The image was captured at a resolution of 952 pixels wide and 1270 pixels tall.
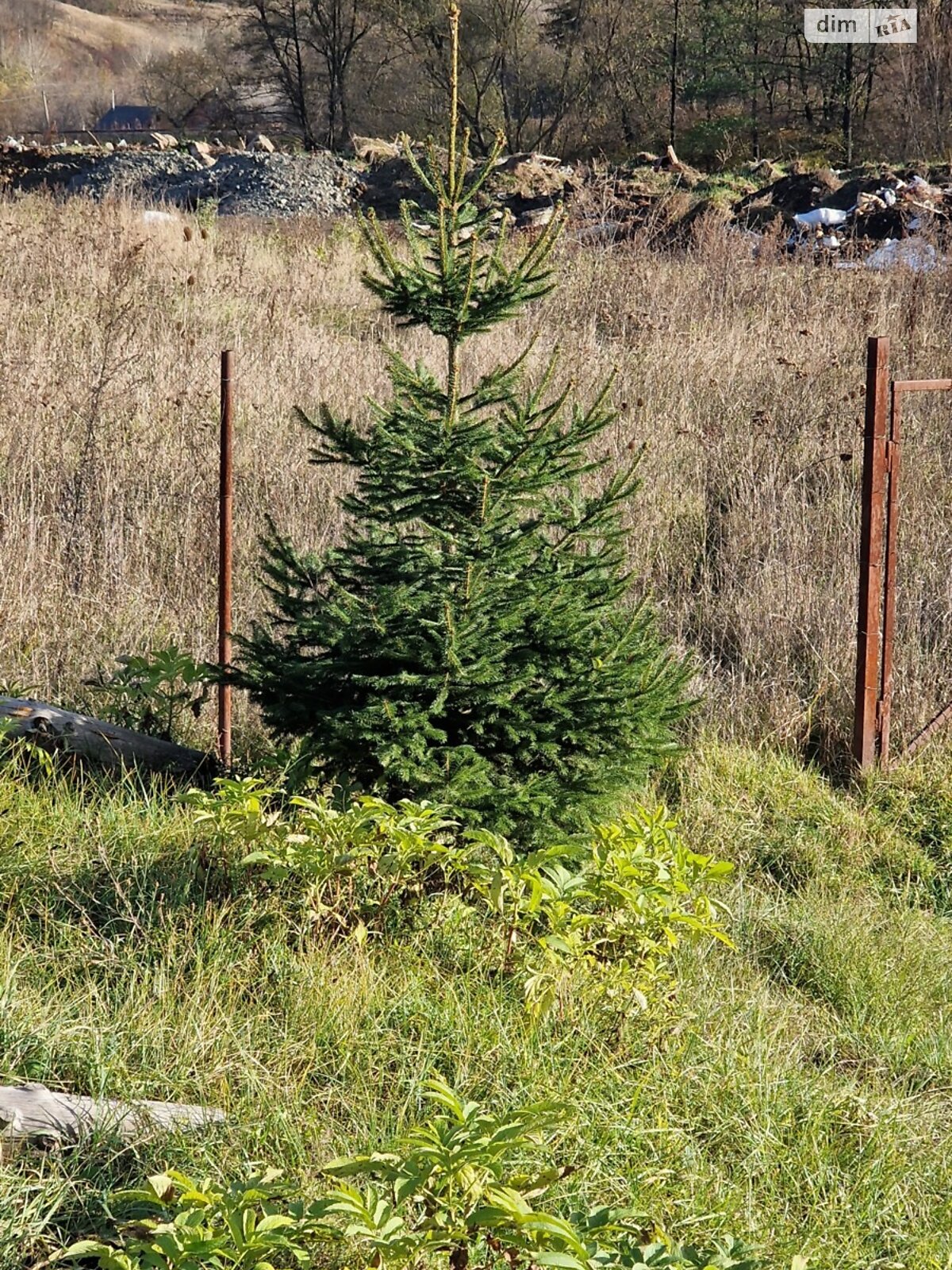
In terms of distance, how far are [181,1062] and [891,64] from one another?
3372 centimetres

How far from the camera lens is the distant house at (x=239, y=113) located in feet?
147

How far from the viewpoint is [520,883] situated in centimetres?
316

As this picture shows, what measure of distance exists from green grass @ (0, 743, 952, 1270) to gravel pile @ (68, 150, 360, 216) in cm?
1999

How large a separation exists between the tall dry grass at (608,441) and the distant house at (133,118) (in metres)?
42.0

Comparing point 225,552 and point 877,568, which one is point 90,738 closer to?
point 225,552

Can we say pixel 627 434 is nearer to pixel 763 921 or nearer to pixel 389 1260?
pixel 763 921

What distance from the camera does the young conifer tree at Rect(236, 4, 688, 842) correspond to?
3.71 meters

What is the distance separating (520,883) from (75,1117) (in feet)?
3.69

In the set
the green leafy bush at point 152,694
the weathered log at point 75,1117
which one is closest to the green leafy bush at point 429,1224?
the weathered log at point 75,1117

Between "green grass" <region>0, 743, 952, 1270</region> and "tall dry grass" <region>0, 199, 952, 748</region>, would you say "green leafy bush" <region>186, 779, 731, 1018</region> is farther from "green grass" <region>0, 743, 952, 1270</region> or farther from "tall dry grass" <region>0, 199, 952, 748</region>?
"tall dry grass" <region>0, 199, 952, 748</region>

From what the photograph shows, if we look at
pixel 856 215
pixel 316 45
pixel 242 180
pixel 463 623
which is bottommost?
pixel 463 623

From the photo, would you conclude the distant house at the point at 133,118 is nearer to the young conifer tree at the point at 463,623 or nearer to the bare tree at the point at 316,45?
the bare tree at the point at 316,45

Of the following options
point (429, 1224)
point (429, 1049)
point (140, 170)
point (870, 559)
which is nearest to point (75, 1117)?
point (429, 1049)

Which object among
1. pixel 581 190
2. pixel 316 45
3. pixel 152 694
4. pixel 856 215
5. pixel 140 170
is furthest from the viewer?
pixel 316 45
